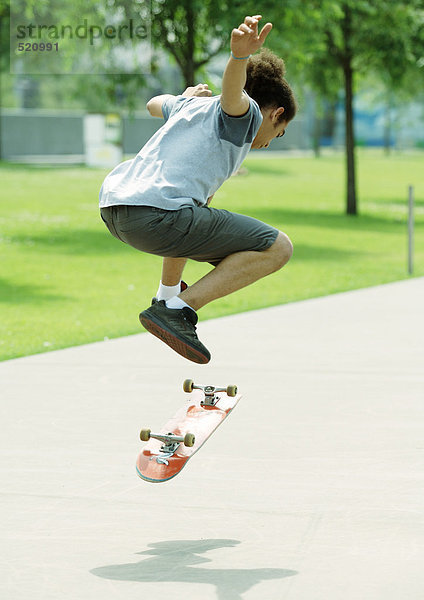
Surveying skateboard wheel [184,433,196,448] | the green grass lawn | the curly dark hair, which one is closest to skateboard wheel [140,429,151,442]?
skateboard wheel [184,433,196,448]

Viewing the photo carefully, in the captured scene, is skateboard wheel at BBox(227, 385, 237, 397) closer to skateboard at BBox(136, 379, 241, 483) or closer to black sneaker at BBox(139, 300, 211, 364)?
skateboard at BBox(136, 379, 241, 483)

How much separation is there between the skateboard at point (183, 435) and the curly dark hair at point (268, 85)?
1415mm

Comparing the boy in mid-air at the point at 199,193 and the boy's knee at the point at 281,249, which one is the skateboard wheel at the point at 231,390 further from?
the boy's knee at the point at 281,249

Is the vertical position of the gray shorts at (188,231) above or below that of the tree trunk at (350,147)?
above

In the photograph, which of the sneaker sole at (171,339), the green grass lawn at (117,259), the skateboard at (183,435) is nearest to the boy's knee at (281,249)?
the sneaker sole at (171,339)

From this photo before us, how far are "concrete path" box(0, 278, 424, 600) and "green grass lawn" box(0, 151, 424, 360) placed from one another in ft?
6.24

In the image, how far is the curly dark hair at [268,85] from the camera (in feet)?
15.0

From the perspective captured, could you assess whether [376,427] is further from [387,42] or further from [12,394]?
[387,42]

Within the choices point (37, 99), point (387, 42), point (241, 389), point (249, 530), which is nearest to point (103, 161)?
point (387, 42)

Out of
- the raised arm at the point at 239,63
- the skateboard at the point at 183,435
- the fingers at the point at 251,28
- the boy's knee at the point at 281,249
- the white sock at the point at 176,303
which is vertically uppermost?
the fingers at the point at 251,28

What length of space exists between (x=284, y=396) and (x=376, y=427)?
0.93 m

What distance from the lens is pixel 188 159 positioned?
443 cm

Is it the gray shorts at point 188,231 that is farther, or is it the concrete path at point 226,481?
the gray shorts at point 188,231

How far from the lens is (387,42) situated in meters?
23.1
